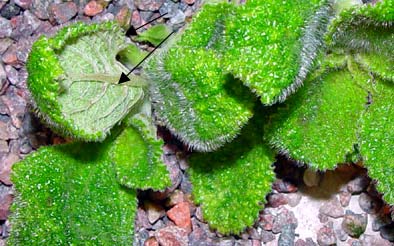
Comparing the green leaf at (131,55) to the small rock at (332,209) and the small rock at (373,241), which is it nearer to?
the small rock at (332,209)

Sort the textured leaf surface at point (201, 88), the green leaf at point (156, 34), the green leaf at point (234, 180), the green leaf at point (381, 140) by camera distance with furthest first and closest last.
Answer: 1. the green leaf at point (156, 34)
2. the green leaf at point (234, 180)
3. the green leaf at point (381, 140)
4. the textured leaf surface at point (201, 88)

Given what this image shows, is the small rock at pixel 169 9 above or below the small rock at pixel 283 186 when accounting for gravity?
above

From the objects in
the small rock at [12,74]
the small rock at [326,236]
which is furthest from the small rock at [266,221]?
the small rock at [12,74]

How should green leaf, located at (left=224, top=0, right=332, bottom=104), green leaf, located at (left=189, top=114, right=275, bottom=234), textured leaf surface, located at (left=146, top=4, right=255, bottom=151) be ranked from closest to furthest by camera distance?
green leaf, located at (left=224, top=0, right=332, bottom=104) < textured leaf surface, located at (left=146, top=4, right=255, bottom=151) < green leaf, located at (left=189, top=114, right=275, bottom=234)

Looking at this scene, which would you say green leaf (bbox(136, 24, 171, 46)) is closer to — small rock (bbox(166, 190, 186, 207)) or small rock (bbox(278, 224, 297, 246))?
small rock (bbox(166, 190, 186, 207))

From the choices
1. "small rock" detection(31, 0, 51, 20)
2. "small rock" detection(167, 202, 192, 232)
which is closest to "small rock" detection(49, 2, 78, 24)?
"small rock" detection(31, 0, 51, 20)

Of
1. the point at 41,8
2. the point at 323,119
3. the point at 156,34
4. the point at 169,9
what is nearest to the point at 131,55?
the point at 156,34
